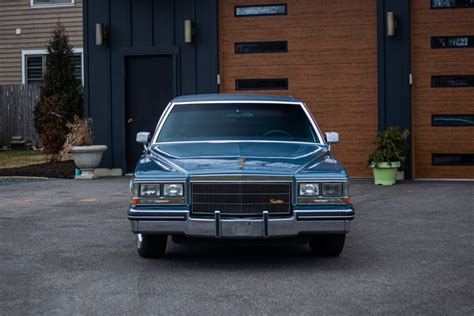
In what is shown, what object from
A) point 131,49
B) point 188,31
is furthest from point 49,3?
point 188,31

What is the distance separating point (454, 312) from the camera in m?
6.07

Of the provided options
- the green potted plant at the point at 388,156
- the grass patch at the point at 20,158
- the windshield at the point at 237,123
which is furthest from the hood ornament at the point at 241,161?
the grass patch at the point at 20,158

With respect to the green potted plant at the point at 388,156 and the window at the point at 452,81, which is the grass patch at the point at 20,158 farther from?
the window at the point at 452,81

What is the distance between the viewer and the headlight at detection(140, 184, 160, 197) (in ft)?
24.9

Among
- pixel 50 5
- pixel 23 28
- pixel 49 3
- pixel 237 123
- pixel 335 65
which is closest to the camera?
pixel 237 123

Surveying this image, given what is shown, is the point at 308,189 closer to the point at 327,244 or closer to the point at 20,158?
the point at 327,244

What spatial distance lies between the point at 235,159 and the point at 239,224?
28.4 inches

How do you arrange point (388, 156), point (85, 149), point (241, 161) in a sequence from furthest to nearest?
point (85, 149) < point (388, 156) < point (241, 161)

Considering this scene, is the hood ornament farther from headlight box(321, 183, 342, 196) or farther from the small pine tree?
the small pine tree

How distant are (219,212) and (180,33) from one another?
1033cm

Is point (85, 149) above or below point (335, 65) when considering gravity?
below

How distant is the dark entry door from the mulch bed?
4.56ft

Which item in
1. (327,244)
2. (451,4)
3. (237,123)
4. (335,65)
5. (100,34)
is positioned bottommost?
(327,244)

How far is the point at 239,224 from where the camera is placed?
7.43 meters
